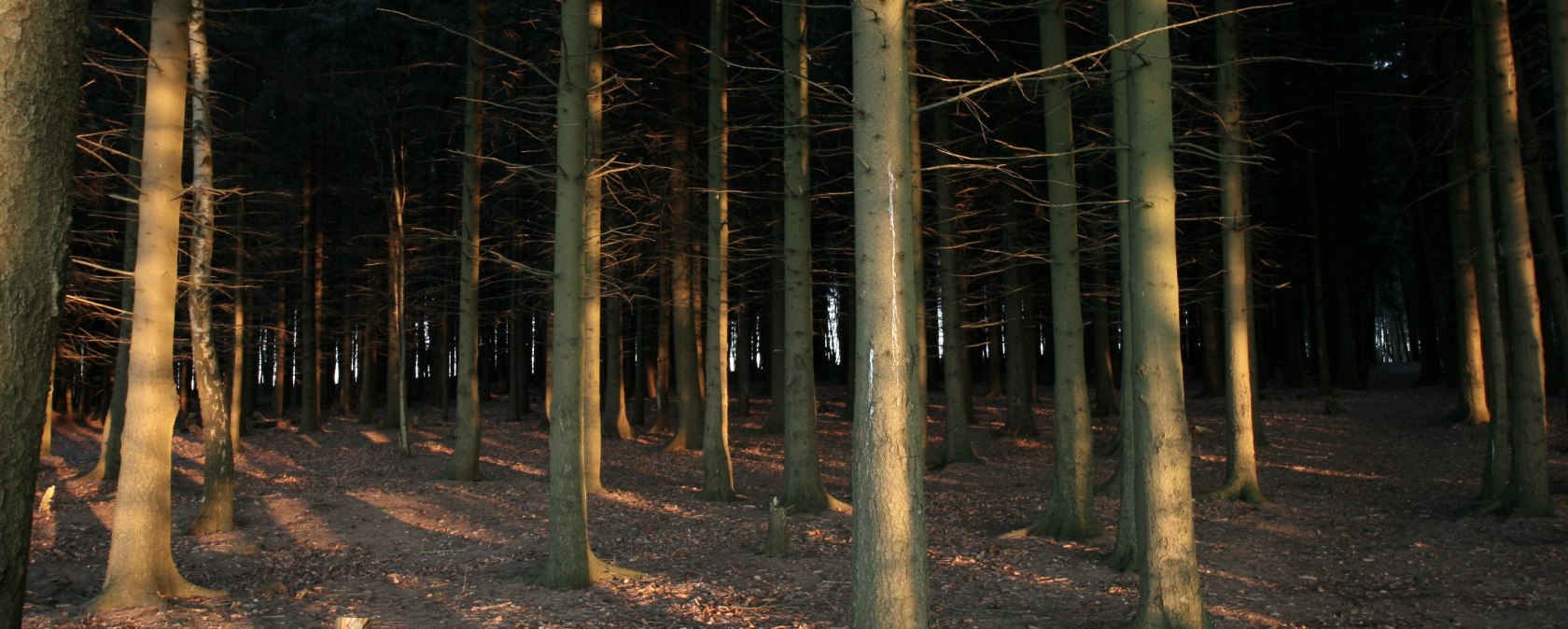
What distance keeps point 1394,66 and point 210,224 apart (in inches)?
794

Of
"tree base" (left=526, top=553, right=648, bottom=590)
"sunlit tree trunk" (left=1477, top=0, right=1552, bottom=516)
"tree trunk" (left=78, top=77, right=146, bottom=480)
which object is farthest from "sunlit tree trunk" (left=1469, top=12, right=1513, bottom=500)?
"tree trunk" (left=78, top=77, right=146, bottom=480)

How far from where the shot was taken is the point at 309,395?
28.0 metres

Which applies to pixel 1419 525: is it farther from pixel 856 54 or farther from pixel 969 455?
pixel 856 54

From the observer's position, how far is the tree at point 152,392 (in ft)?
31.3

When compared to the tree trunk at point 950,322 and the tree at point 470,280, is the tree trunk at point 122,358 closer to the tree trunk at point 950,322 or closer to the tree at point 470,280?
the tree at point 470,280

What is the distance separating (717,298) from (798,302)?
6.21 feet

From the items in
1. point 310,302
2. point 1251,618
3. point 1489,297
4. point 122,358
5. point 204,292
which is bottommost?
→ point 1251,618

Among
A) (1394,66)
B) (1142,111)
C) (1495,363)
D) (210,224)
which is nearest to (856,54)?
(1142,111)

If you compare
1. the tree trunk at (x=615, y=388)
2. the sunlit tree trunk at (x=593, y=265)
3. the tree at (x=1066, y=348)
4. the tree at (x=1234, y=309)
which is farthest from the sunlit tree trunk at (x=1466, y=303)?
the tree trunk at (x=615, y=388)

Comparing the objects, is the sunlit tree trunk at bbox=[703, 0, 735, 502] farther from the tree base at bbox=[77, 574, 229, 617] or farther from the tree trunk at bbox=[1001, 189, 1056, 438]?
the tree trunk at bbox=[1001, 189, 1056, 438]

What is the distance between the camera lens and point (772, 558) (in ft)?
38.7

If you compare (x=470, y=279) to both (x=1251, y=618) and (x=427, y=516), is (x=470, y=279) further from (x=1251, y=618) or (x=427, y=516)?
(x=1251, y=618)

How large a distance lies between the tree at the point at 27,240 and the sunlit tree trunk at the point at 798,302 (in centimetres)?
1113

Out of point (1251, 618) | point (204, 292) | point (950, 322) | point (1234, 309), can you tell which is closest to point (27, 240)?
point (1251, 618)
